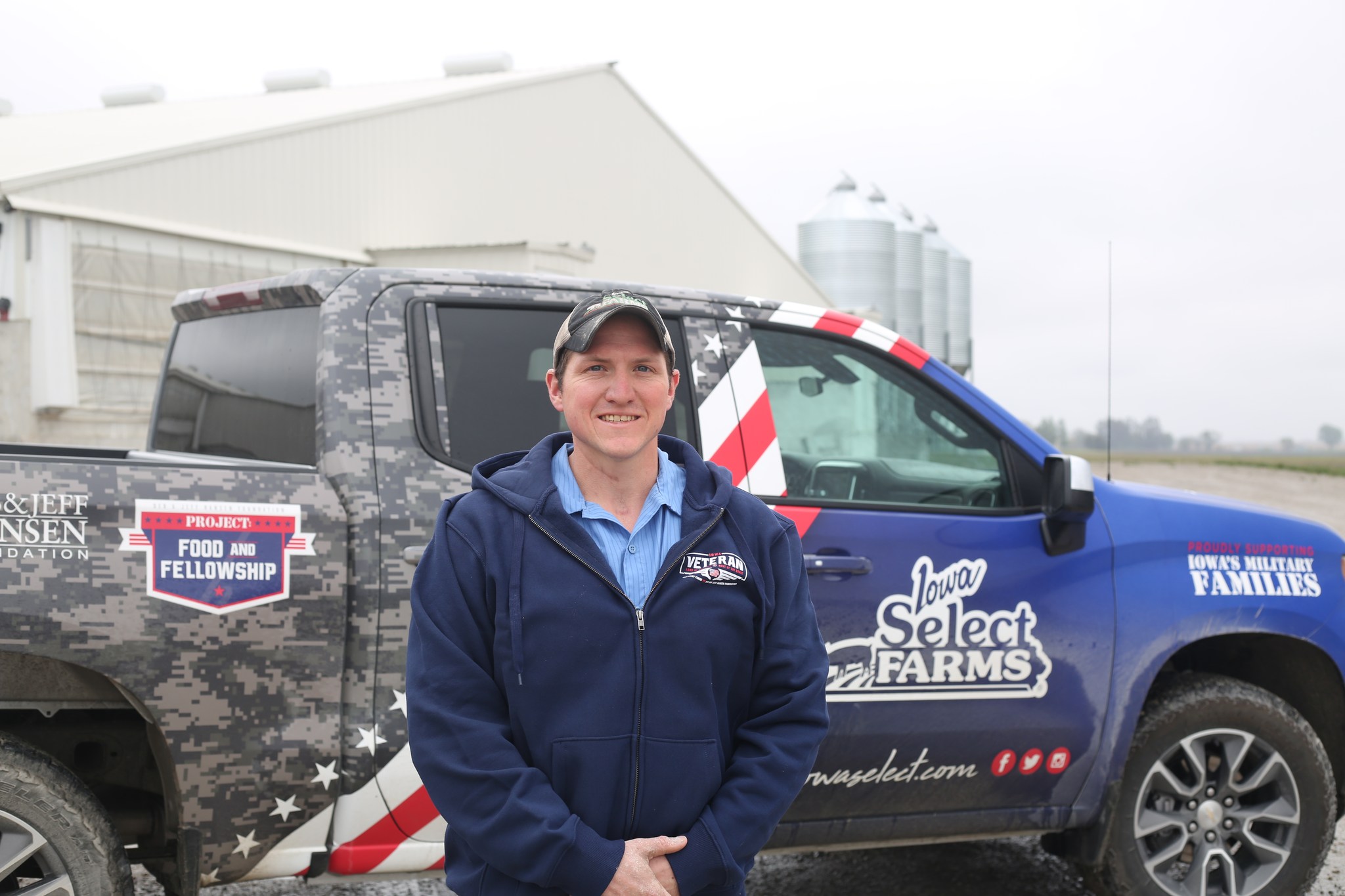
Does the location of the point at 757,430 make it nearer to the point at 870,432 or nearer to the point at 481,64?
the point at 870,432

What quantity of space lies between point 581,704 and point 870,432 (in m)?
1.83

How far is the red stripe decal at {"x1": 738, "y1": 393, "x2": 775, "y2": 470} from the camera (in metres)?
3.14

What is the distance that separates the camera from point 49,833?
8.16 ft

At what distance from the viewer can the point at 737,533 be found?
1.88 metres

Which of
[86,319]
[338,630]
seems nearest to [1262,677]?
[338,630]

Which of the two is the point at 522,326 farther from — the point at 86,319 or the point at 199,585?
the point at 86,319

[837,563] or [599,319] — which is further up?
[599,319]

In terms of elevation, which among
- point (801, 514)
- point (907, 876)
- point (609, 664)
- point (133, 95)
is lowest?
point (907, 876)

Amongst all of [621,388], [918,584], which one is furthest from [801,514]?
[621,388]

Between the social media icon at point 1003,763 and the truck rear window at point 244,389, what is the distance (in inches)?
81.1

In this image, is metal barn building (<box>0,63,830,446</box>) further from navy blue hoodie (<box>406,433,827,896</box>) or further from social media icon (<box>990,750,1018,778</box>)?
navy blue hoodie (<box>406,433,827,896</box>)

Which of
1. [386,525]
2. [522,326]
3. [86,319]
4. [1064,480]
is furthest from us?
[86,319]

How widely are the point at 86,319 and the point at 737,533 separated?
13.3m

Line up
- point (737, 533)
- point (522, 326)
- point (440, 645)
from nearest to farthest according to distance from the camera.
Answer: point (440, 645), point (737, 533), point (522, 326)
